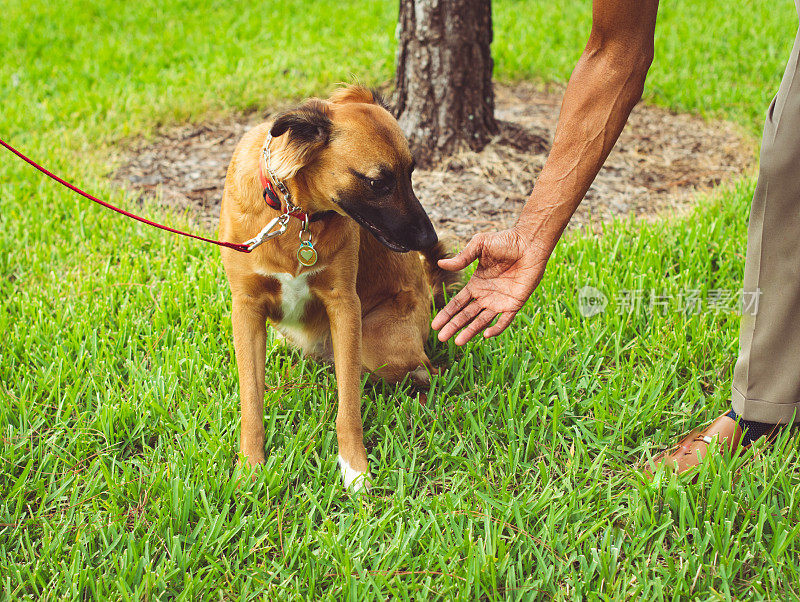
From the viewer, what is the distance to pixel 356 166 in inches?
86.4

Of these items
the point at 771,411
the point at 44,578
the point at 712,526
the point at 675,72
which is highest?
the point at 675,72

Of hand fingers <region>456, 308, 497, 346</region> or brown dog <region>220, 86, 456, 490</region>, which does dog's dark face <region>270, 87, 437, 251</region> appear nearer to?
brown dog <region>220, 86, 456, 490</region>

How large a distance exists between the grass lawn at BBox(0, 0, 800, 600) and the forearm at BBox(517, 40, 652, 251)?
709 millimetres

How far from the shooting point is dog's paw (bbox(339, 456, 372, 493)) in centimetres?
231

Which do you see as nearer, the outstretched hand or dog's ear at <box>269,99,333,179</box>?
dog's ear at <box>269,99,333,179</box>

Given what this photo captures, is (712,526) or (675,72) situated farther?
(675,72)

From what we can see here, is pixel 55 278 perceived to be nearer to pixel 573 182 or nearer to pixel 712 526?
pixel 573 182

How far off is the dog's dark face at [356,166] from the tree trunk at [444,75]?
2.34 metres

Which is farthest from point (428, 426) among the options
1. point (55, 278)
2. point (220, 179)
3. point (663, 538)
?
point (220, 179)

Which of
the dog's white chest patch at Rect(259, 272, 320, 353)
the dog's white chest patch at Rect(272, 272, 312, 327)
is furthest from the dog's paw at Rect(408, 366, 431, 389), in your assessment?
the dog's white chest patch at Rect(272, 272, 312, 327)

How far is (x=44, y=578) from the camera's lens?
78.0 inches

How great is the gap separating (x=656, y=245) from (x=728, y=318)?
60 centimetres

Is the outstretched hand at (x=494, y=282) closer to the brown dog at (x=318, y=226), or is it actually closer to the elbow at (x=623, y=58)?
the brown dog at (x=318, y=226)

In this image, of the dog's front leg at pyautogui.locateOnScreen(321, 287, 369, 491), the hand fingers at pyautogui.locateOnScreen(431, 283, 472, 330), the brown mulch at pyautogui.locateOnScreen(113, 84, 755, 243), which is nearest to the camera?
the dog's front leg at pyautogui.locateOnScreen(321, 287, 369, 491)
